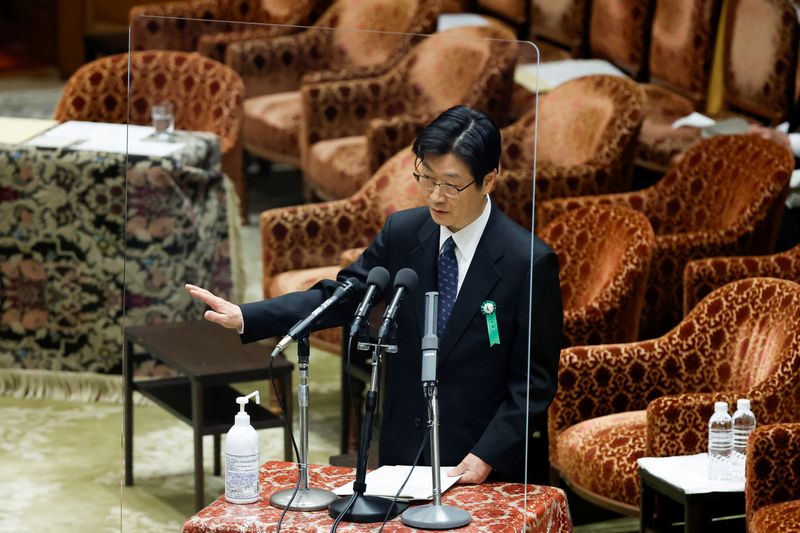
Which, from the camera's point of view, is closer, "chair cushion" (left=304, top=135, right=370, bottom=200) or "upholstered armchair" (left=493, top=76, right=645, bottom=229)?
"chair cushion" (left=304, top=135, right=370, bottom=200)

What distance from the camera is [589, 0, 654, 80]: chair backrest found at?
686 centimetres

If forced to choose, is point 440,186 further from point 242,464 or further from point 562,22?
point 562,22

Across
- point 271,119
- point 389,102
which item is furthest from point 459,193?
Answer: point 271,119

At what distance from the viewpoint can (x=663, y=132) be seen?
258 inches

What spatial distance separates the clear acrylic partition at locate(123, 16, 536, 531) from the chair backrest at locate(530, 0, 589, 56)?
2533 millimetres

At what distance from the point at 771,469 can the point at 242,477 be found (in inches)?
60.5

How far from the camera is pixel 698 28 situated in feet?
21.4

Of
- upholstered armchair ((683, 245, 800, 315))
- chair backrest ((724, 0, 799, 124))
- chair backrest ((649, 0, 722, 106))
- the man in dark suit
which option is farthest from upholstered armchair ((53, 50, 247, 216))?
chair backrest ((649, 0, 722, 106))

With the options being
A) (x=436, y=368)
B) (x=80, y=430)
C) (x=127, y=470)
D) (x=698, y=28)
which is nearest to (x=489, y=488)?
(x=436, y=368)

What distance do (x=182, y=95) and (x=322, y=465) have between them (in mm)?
1145

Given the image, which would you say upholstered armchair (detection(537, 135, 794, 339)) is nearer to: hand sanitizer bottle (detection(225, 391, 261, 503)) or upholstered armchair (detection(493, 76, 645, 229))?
upholstered armchair (detection(493, 76, 645, 229))

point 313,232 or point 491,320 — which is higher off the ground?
point 491,320

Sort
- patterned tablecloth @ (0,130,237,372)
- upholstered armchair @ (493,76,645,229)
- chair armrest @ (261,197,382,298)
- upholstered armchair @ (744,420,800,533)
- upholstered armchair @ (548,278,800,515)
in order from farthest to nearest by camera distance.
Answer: upholstered armchair @ (493,76,645,229) < patterned tablecloth @ (0,130,237,372) < upholstered armchair @ (548,278,800,515) < chair armrest @ (261,197,382,298) < upholstered armchair @ (744,420,800,533)

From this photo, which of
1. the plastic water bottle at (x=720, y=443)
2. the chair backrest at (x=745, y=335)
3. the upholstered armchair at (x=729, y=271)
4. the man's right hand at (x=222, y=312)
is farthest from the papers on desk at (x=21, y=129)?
the man's right hand at (x=222, y=312)
